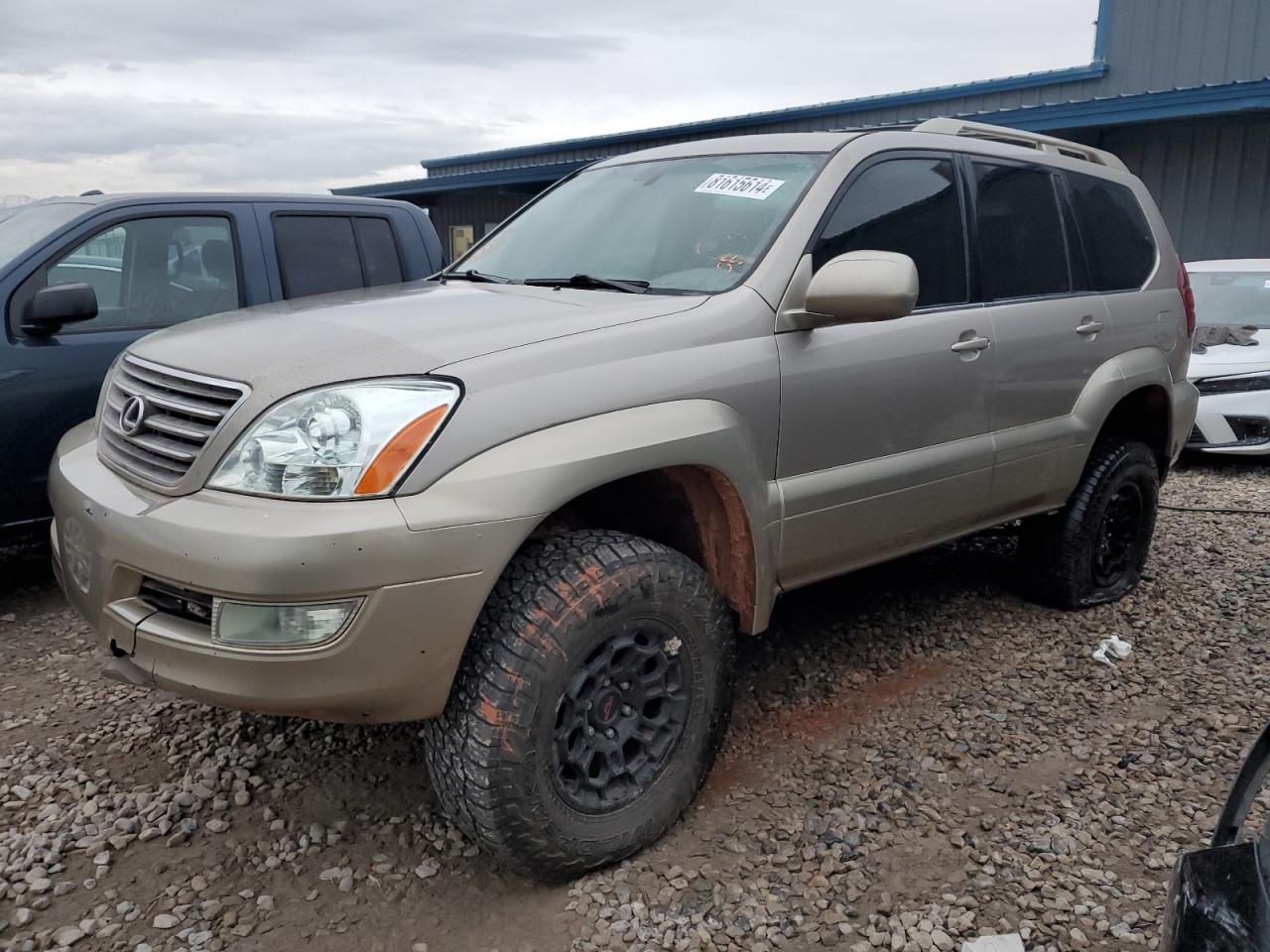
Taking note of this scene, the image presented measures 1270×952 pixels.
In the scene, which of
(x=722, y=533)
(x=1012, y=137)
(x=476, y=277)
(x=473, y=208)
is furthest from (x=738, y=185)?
(x=473, y=208)

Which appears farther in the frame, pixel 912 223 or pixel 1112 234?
pixel 1112 234

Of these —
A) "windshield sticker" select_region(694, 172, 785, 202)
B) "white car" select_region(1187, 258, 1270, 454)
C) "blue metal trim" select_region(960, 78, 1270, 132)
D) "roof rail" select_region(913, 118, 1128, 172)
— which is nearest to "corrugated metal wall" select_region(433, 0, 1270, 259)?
"blue metal trim" select_region(960, 78, 1270, 132)

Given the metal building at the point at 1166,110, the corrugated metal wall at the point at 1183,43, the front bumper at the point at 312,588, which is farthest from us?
the corrugated metal wall at the point at 1183,43

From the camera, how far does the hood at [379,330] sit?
2318mm

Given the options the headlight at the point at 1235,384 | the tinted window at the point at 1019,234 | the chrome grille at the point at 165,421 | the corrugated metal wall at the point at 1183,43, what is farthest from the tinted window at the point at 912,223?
the corrugated metal wall at the point at 1183,43

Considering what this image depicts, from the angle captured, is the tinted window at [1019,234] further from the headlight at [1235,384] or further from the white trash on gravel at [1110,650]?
the headlight at [1235,384]

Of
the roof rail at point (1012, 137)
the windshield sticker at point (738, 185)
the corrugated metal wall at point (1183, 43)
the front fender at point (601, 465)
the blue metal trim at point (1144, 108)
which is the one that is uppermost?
the corrugated metal wall at point (1183, 43)

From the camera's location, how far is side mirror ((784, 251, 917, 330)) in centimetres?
268

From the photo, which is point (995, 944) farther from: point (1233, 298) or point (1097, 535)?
point (1233, 298)

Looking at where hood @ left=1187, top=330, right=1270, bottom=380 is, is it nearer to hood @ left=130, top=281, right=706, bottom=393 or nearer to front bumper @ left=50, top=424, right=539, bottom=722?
hood @ left=130, top=281, right=706, bottom=393

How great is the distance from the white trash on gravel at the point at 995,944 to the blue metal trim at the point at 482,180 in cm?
1254

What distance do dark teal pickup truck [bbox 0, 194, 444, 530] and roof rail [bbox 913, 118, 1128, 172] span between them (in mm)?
2902

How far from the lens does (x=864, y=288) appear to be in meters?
2.68

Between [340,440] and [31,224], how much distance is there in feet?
11.3
